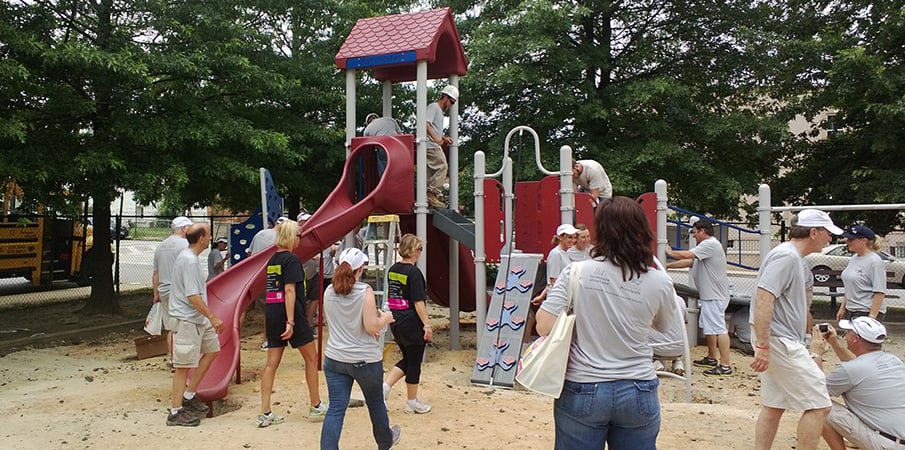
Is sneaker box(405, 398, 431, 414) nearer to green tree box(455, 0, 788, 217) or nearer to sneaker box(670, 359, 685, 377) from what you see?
sneaker box(670, 359, 685, 377)

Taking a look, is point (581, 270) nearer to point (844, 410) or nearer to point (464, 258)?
point (844, 410)

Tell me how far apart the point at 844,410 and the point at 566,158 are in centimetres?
330

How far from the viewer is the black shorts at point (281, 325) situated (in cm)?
477

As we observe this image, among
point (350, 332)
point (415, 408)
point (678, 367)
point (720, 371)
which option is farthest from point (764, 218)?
point (350, 332)

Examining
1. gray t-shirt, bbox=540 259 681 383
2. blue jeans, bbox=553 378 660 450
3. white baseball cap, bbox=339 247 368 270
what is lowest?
blue jeans, bbox=553 378 660 450

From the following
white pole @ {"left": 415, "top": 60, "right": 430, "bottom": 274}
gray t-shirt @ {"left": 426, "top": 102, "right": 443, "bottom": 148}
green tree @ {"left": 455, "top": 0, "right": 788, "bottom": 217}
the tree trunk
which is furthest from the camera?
green tree @ {"left": 455, "top": 0, "right": 788, "bottom": 217}

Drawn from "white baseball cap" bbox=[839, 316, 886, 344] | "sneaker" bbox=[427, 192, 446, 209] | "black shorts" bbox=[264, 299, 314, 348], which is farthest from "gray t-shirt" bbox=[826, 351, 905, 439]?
"sneaker" bbox=[427, 192, 446, 209]

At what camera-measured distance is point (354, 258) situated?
3.82 meters

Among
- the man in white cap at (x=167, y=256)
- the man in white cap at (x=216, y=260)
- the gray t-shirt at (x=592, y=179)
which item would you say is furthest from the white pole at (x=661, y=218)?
the man in white cap at (x=216, y=260)

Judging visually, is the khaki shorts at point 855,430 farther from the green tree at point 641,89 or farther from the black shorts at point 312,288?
the green tree at point 641,89

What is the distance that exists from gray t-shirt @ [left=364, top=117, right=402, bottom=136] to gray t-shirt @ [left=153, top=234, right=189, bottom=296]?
10.2 ft

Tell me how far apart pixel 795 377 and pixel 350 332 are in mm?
2541

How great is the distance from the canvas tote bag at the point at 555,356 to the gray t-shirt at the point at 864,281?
5026mm

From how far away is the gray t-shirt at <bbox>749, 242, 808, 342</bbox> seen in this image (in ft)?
11.4
